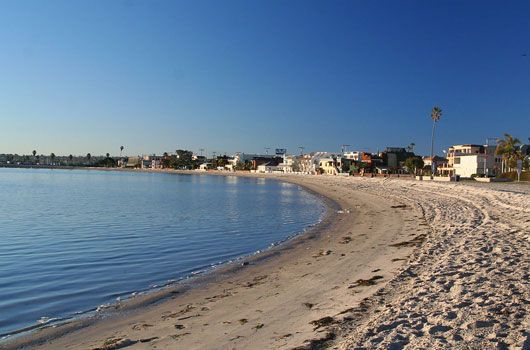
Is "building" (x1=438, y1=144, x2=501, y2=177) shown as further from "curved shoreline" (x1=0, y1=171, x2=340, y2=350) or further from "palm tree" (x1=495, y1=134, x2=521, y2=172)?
"curved shoreline" (x1=0, y1=171, x2=340, y2=350)

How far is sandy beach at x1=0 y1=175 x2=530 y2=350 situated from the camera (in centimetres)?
538

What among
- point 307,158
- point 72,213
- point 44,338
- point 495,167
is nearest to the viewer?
point 44,338

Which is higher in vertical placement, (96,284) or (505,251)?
(505,251)

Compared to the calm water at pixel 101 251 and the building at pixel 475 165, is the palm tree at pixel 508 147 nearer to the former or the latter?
the building at pixel 475 165

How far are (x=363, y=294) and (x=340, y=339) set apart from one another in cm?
251

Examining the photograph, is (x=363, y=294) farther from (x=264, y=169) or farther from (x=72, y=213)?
(x=264, y=169)

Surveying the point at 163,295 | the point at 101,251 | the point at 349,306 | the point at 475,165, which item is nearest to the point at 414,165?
the point at 475,165

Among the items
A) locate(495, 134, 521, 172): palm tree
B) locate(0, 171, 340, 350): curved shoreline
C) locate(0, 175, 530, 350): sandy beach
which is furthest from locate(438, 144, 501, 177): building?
locate(0, 171, 340, 350): curved shoreline

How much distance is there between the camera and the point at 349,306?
6961 millimetres

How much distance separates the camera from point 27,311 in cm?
796

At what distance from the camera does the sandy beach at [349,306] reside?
5.38 metres

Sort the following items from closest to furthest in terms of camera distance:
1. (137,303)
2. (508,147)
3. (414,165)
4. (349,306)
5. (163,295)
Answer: (349,306)
(137,303)
(163,295)
(508,147)
(414,165)

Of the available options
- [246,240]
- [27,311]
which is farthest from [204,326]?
[246,240]

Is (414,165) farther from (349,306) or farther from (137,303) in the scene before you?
(137,303)
